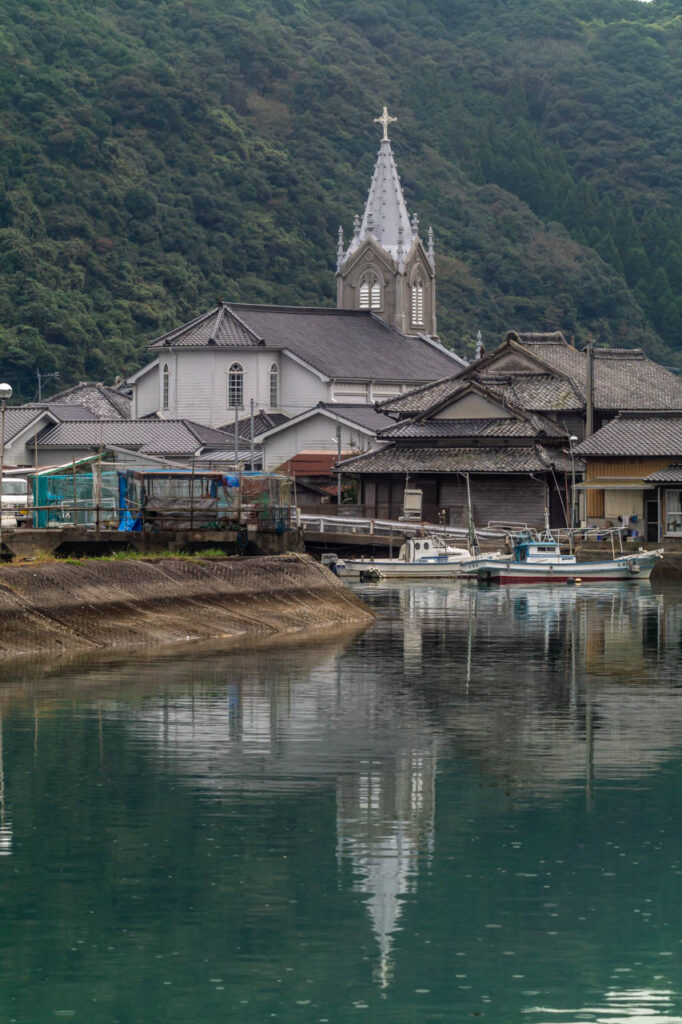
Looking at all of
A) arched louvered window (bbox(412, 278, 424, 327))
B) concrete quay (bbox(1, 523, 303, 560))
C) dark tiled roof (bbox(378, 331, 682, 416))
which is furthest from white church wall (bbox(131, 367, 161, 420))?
concrete quay (bbox(1, 523, 303, 560))

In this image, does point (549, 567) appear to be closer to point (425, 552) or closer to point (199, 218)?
point (425, 552)

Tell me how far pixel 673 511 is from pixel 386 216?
154 feet

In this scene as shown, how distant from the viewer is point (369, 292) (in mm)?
113625

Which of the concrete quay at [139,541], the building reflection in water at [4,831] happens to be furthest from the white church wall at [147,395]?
the building reflection in water at [4,831]

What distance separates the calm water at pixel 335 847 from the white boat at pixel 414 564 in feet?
101

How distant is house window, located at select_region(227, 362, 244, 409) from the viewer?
102 metres

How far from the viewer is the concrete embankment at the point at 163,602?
3550 centimetres

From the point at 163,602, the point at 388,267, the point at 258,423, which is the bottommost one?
the point at 163,602

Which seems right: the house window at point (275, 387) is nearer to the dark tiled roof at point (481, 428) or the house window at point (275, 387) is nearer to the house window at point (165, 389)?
the house window at point (165, 389)

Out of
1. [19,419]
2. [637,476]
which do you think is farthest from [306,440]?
[637,476]

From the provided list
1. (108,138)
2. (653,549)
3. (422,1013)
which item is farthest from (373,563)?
(108,138)

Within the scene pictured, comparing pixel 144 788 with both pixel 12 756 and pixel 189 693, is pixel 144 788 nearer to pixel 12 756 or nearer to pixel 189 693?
pixel 12 756

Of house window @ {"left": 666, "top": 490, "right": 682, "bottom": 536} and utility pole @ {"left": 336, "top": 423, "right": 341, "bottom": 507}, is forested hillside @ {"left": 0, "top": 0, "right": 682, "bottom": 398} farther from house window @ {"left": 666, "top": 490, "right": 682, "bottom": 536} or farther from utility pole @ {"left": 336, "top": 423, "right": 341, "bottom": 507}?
house window @ {"left": 666, "top": 490, "right": 682, "bottom": 536}

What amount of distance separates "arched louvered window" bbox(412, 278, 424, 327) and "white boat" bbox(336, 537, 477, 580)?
4856 centimetres
